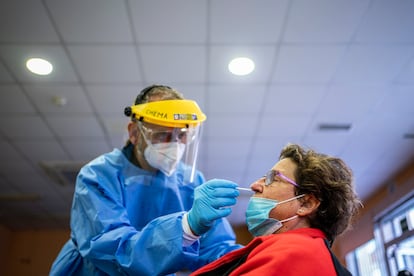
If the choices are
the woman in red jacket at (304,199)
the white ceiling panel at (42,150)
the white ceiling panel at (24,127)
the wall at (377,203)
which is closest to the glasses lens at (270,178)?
the woman in red jacket at (304,199)

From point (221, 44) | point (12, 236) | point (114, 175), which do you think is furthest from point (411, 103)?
point (12, 236)

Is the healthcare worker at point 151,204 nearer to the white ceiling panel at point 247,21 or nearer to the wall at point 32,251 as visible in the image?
the white ceiling panel at point 247,21

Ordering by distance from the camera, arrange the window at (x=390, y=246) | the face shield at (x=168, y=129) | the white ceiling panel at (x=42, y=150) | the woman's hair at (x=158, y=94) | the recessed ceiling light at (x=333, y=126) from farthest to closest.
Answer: the window at (x=390, y=246)
the white ceiling panel at (x=42, y=150)
the recessed ceiling light at (x=333, y=126)
the woman's hair at (x=158, y=94)
the face shield at (x=168, y=129)

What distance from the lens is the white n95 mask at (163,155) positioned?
1.55 m

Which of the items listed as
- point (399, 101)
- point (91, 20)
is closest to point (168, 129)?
point (91, 20)

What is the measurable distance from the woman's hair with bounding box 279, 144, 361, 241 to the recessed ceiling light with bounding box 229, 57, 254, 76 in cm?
187

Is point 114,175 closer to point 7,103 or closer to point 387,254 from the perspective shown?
point 7,103

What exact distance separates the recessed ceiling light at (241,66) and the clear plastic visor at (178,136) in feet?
5.09

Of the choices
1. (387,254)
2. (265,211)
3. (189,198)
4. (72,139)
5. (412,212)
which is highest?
(72,139)

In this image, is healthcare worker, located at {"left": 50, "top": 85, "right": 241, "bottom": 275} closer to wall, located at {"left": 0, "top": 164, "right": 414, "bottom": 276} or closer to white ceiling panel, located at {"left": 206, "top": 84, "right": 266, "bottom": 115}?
white ceiling panel, located at {"left": 206, "top": 84, "right": 266, "bottom": 115}

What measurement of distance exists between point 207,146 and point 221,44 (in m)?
1.82

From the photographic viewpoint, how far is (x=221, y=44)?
290 centimetres

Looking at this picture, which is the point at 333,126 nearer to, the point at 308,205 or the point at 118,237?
the point at 308,205

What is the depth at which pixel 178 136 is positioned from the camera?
5.15ft
